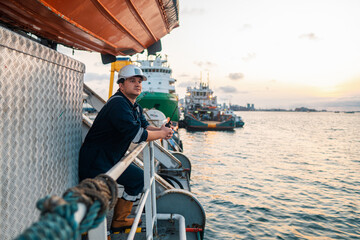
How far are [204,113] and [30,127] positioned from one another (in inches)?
1930

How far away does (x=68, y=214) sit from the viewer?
0.65 metres

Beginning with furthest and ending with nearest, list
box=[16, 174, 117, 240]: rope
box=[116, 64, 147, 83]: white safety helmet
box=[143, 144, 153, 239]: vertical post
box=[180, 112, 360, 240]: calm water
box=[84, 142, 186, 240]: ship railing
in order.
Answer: box=[180, 112, 360, 240]: calm water, box=[116, 64, 147, 83]: white safety helmet, box=[143, 144, 153, 239]: vertical post, box=[84, 142, 186, 240]: ship railing, box=[16, 174, 117, 240]: rope

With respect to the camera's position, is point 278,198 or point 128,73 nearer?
point 128,73

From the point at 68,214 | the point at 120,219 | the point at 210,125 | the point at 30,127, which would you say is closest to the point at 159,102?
the point at 210,125

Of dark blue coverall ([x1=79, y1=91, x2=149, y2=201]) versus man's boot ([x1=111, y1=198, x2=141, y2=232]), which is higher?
dark blue coverall ([x1=79, y1=91, x2=149, y2=201])

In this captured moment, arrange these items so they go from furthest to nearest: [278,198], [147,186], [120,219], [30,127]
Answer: [278,198]
[120,219]
[147,186]
[30,127]

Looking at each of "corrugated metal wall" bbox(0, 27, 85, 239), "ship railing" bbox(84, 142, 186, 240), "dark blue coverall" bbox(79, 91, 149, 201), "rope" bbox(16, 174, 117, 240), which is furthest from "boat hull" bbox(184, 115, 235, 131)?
"rope" bbox(16, 174, 117, 240)

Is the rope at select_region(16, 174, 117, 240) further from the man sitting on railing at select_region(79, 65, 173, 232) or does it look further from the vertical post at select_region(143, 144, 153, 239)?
the vertical post at select_region(143, 144, 153, 239)

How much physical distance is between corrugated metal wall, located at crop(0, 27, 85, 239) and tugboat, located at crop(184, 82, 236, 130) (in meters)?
36.3

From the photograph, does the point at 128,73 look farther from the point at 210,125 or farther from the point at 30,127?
→ the point at 210,125

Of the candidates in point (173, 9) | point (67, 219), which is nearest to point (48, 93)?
point (67, 219)

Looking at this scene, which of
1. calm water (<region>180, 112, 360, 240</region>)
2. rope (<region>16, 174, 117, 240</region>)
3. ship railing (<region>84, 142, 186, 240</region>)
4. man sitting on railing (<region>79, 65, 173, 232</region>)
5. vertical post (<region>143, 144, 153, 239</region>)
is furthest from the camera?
calm water (<region>180, 112, 360, 240</region>)

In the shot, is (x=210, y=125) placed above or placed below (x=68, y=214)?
below

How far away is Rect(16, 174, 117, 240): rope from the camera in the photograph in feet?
1.85
